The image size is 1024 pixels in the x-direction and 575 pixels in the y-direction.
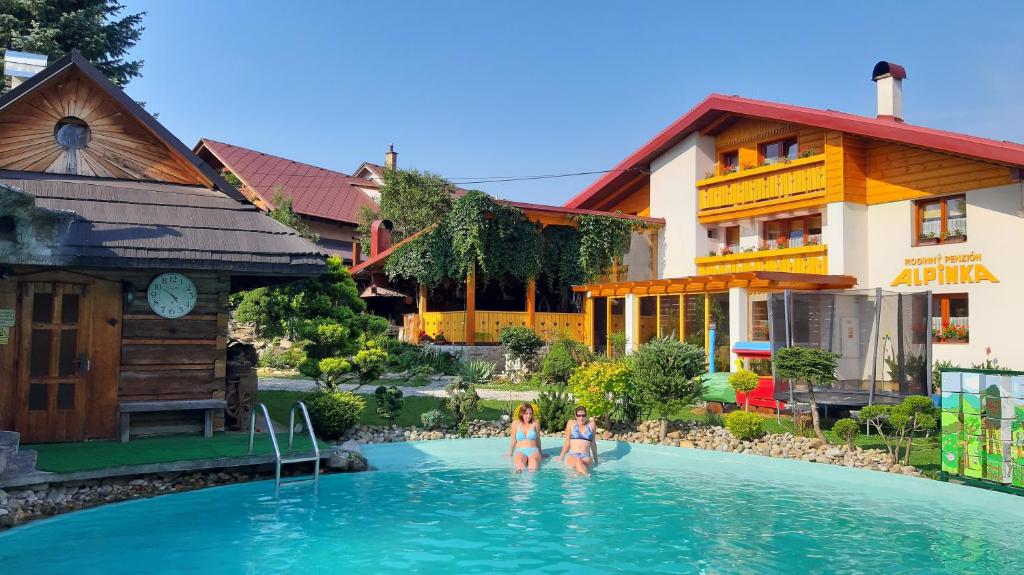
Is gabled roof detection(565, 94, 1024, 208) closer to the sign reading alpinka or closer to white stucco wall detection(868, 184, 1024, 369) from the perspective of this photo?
white stucco wall detection(868, 184, 1024, 369)

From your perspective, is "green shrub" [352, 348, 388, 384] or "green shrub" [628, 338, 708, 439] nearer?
"green shrub" [352, 348, 388, 384]

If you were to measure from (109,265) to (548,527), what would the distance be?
6.61m

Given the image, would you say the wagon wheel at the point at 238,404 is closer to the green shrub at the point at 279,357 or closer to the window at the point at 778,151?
the green shrub at the point at 279,357

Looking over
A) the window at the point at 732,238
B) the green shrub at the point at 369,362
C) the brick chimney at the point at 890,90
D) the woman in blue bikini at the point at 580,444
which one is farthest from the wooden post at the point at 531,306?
the woman in blue bikini at the point at 580,444

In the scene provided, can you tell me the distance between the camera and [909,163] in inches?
802

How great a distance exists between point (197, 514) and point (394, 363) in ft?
46.1

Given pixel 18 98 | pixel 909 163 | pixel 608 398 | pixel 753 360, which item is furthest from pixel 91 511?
pixel 909 163

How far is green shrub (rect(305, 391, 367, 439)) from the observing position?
1284cm

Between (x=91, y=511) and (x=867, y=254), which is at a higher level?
(x=867, y=254)

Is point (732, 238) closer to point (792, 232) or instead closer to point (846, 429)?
point (792, 232)

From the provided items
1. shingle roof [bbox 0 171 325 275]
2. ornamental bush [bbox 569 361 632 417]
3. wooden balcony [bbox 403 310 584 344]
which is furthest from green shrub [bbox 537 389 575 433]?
wooden balcony [bbox 403 310 584 344]

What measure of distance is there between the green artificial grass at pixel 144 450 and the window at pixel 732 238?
59.6ft

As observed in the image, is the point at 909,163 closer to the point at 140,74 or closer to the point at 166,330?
the point at 166,330

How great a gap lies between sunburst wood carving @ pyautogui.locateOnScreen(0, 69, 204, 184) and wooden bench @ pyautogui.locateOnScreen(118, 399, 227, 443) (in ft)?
12.3
